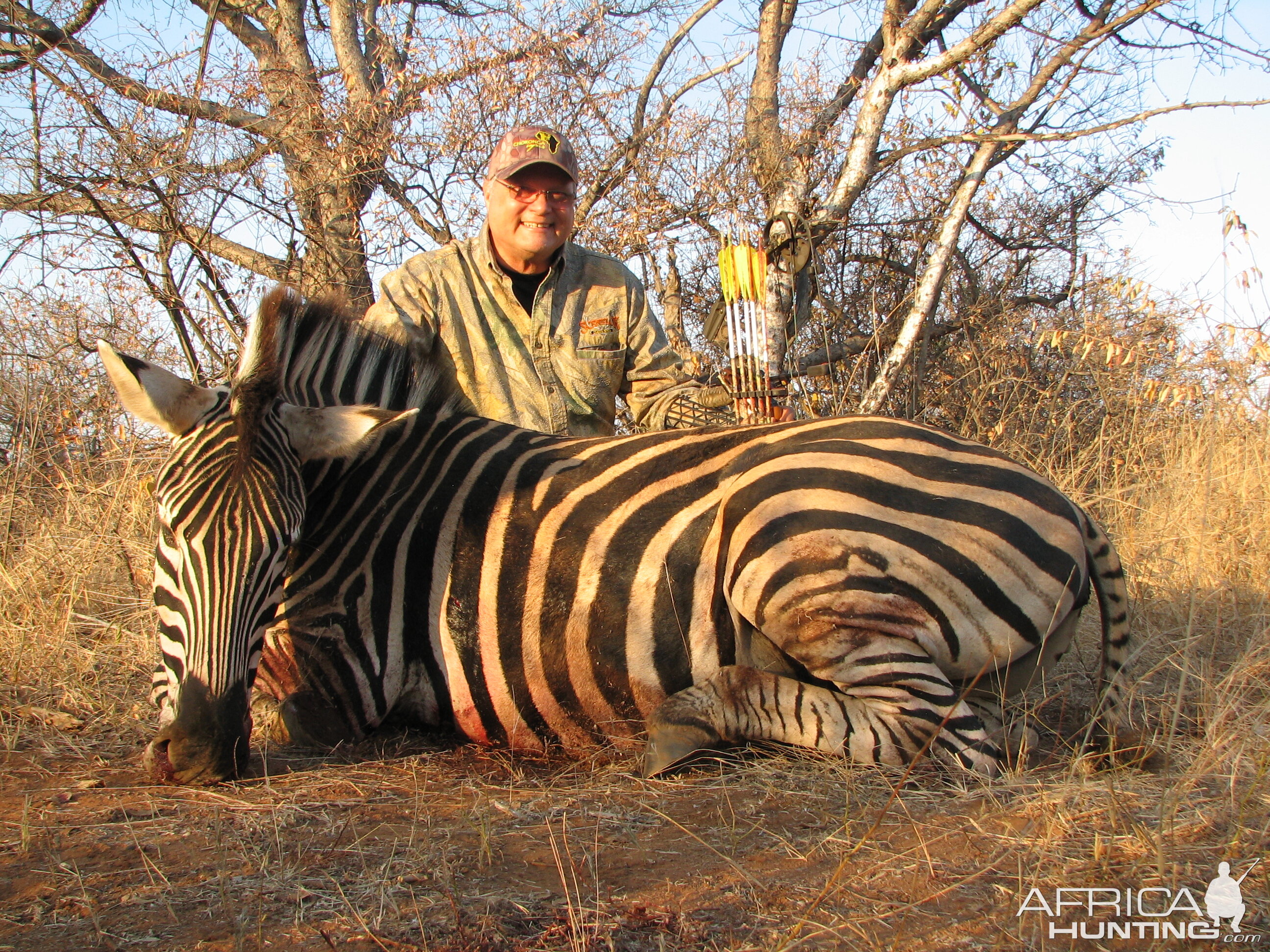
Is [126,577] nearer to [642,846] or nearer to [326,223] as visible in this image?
[642,846]

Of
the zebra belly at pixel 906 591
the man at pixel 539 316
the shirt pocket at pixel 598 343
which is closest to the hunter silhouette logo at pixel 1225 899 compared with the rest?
the zebra belly at pixel 906 591

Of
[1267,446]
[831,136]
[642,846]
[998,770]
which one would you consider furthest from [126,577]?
[831,136]

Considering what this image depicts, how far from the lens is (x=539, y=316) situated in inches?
203

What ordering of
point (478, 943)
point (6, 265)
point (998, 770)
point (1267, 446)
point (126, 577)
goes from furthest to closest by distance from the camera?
1. point (6, 265)
2. point (1267, 446)
3. point (126, 577)
4. point (998, 770)
5. point (478, 943)

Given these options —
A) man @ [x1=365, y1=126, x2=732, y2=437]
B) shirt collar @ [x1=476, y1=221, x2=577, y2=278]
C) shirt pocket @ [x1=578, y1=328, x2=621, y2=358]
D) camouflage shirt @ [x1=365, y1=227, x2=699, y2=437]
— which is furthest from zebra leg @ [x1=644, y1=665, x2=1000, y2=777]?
shirt collar @ [x1=476, y1=221, x2=577, y2=278]

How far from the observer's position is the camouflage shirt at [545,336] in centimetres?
499

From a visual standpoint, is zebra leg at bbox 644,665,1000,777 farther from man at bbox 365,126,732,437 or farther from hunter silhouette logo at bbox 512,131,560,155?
hunter silhouette logo at bbox 512,131,560,155

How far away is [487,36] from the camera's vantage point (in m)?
9.33

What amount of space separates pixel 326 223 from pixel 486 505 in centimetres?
602

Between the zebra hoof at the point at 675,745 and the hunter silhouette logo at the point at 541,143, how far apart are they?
3.17 m

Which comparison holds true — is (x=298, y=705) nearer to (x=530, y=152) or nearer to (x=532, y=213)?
(x=532, y=213)

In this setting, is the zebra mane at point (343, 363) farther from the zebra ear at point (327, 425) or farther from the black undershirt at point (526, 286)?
the black undershirt at point (526, 286)

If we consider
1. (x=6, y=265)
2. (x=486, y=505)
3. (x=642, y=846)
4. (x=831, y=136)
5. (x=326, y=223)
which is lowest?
(x=642, y=846)

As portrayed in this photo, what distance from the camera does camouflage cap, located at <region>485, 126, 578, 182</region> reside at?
15.7 feet
